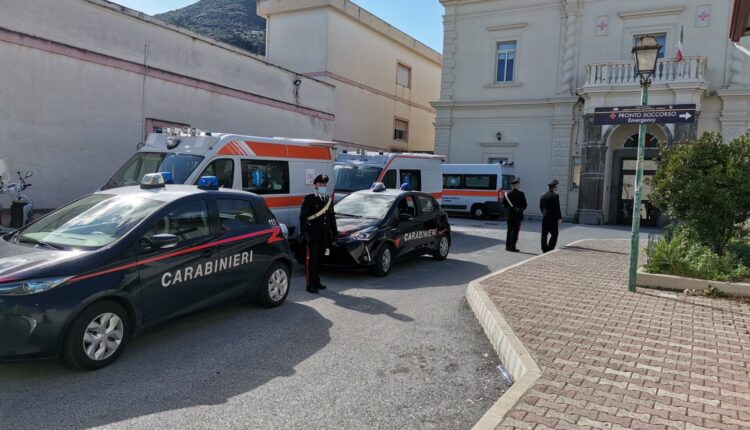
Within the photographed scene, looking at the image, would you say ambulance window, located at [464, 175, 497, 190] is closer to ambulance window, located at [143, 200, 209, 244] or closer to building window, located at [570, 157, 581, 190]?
building window, located at [570, 157, 581, 190]

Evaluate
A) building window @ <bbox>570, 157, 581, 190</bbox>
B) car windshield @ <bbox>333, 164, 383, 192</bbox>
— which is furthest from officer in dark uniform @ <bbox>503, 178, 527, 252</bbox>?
building window @ <bbox>570, 157, 581, 190</bbox>

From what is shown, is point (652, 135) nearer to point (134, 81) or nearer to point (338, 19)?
point (338, 19)

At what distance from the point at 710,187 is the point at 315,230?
6.37 metres

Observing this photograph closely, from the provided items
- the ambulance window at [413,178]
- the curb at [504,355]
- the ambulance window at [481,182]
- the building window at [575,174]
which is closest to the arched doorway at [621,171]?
the building window at [575,174]

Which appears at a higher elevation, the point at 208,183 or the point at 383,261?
the point at 208,183

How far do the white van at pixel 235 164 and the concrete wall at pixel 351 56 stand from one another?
13966mm

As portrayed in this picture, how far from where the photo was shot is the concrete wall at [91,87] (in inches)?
467

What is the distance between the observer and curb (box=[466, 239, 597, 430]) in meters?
3.64

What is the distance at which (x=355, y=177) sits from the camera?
48.1 ft

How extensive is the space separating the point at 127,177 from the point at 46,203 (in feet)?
12.1

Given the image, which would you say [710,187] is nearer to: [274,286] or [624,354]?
[624,354]

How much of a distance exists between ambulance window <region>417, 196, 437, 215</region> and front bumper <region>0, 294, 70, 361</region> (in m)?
7.27

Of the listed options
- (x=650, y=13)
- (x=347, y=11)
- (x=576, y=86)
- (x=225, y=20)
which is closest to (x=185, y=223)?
(x=347, y=11)

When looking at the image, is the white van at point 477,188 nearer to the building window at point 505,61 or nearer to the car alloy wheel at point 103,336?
the building window at point 505,61
